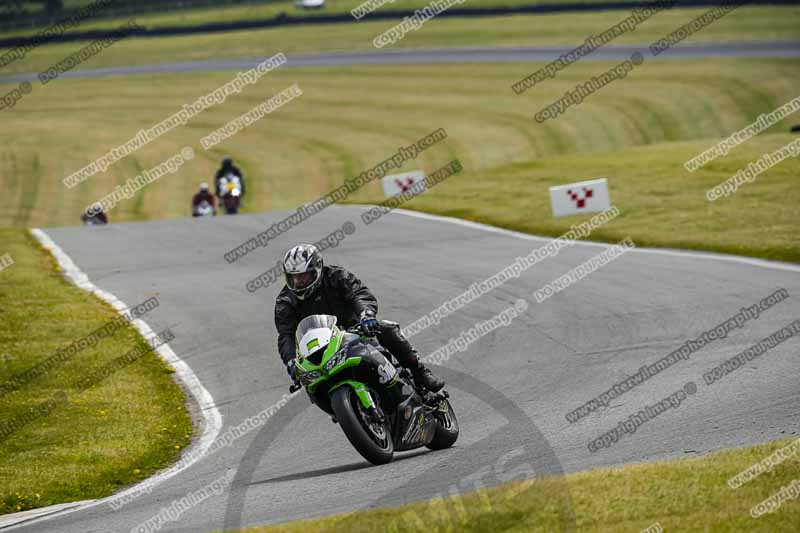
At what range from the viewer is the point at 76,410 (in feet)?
40.2

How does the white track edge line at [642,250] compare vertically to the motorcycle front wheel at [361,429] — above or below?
below

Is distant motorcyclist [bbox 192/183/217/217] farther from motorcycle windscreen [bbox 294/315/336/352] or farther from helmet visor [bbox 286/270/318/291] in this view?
motorcycle windscreen [bbox 294/315/336/352]

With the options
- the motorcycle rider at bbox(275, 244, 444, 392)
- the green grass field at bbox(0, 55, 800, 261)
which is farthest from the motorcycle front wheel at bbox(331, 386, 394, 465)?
the green grass field at bbox(0, 55, 800, 261)

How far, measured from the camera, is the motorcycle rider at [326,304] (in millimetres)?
8922

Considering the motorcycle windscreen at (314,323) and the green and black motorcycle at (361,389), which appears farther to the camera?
the motorcycle windscreen at (314,323)

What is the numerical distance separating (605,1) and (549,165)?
3131 cm

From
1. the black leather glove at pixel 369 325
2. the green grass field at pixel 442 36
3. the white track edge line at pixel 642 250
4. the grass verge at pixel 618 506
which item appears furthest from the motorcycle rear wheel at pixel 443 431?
the green grass field at pixel 442 36

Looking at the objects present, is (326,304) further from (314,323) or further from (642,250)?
(642,250)

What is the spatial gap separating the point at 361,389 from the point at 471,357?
4971 mm

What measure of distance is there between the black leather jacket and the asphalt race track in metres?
48.7

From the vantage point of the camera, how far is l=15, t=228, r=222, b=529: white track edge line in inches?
373

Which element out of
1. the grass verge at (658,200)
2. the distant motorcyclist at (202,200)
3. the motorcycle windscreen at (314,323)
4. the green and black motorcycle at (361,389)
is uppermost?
the distant motorcyclist at (202,200)

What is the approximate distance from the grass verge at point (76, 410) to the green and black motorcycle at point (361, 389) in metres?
2.41

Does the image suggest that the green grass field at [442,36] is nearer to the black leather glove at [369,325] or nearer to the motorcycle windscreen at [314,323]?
the black leather glove at [369,325]
